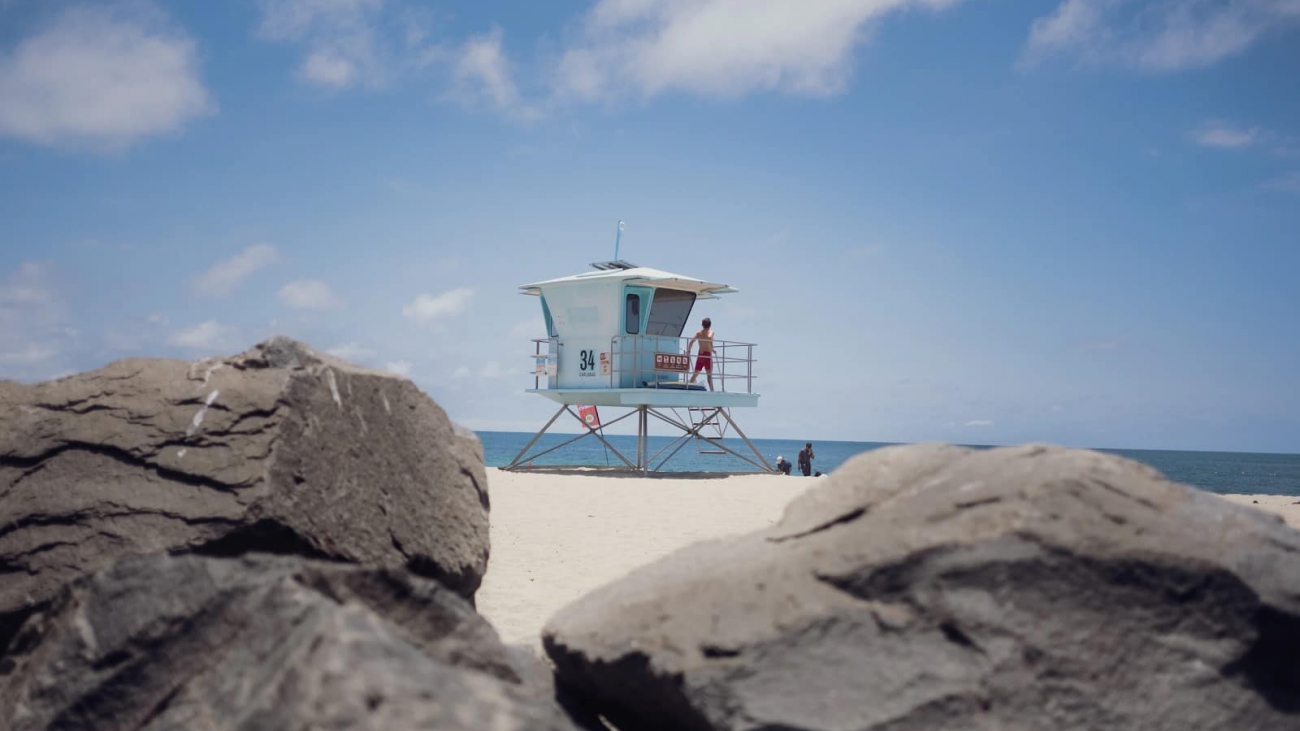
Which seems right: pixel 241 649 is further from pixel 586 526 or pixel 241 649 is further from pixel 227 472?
pixel 586 526

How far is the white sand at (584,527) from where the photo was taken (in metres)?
8.23

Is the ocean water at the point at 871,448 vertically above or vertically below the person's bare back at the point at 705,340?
below

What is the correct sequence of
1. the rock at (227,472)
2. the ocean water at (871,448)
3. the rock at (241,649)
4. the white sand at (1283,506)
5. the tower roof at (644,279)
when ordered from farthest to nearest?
the ocean water at (871,448) → the tower roof at (644,279) → the white sand at (1283,506) → the rock at (227,472) → the rock at (241,649)

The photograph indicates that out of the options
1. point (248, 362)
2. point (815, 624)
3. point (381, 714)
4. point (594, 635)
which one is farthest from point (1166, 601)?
point (248, 362)

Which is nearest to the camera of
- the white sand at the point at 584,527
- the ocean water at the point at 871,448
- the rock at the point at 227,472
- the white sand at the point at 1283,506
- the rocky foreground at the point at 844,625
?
the rocky foreground at the point at 844,625

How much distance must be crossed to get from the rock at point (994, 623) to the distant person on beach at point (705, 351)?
20171 mm

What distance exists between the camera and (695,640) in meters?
3.66

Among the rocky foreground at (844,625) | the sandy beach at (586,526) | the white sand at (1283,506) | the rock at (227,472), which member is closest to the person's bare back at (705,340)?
the sandy beach at (586,526)

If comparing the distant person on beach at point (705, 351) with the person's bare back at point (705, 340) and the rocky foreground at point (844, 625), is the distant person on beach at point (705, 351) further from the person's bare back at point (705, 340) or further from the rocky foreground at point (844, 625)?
the rocky foreground at point (844, 625)

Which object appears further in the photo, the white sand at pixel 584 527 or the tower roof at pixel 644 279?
the tower roof at pixel 644 279

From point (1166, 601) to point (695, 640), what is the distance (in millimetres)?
1801

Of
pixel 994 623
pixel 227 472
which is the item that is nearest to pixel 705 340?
pixel 227 472

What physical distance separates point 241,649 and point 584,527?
9243 millimetres

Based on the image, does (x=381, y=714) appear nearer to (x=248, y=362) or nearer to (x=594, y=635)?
(x=594, y=635)
